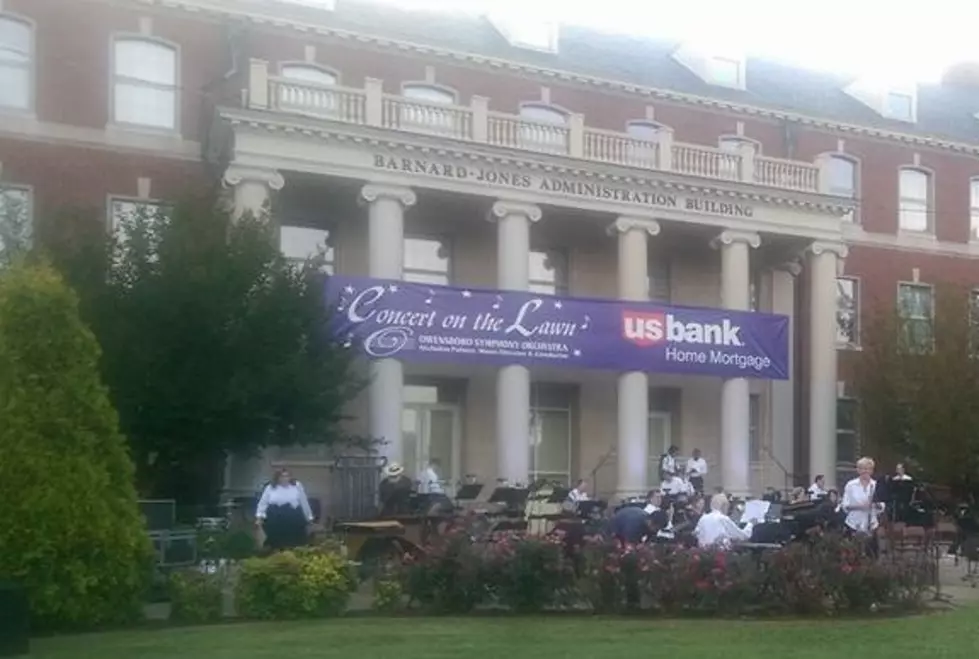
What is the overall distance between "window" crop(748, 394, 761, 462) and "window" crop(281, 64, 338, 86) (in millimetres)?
12986

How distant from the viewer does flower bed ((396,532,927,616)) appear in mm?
16578

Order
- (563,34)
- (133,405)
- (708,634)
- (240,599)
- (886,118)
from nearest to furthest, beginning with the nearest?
(708,634) < (240,599) < (133,405) < (563,34) < (886,118)

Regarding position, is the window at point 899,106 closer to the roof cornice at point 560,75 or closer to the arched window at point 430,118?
the roof cornice at point 560,75

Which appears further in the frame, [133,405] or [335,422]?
[335,422]

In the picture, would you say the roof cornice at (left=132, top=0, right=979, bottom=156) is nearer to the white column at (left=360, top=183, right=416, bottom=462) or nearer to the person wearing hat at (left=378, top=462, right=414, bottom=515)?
the white column at (left=360, top=183, right=416, bottom=462)

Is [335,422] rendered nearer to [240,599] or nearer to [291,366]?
[291,366]

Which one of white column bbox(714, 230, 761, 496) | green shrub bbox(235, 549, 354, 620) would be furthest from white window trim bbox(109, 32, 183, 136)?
green shrub bbox(235, 549, 354, 620)

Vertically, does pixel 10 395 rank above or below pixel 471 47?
below

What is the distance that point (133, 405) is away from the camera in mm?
23609

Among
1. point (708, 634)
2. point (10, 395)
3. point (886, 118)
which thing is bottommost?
point (708, 634)

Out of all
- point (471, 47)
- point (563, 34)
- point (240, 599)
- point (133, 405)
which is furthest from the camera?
point (563, 34)

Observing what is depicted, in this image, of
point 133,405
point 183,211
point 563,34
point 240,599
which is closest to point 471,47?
point 563,34

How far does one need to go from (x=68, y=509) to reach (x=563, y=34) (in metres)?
26.6

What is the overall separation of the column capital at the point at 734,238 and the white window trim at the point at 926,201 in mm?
9788
